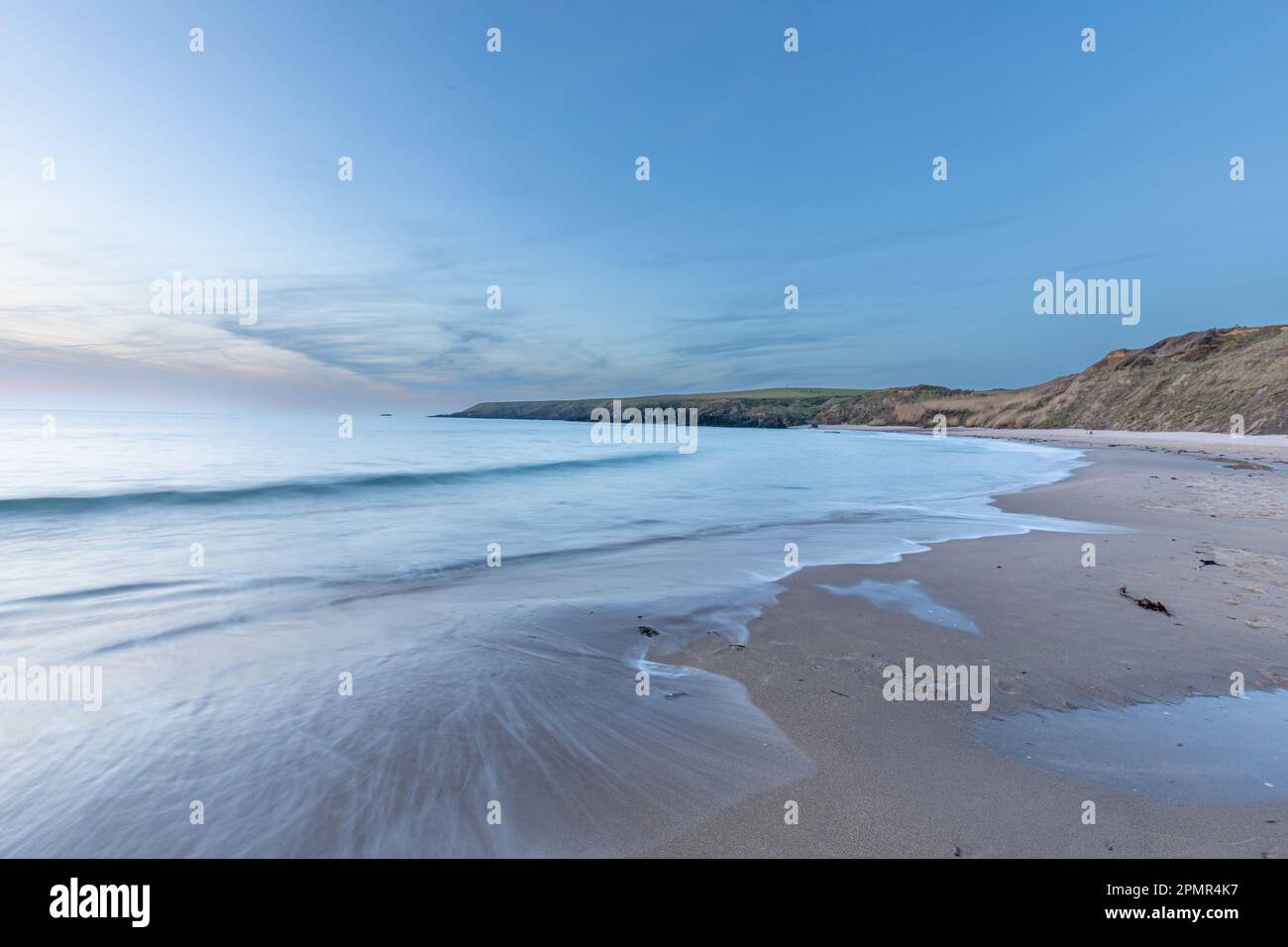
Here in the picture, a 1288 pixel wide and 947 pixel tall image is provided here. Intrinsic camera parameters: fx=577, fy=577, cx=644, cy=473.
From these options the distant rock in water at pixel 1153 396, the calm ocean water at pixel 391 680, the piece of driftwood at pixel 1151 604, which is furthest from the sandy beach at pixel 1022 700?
the distant rock in water at pixel 1153 396

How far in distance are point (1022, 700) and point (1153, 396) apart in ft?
230

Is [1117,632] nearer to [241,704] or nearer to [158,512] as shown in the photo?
[241,704]

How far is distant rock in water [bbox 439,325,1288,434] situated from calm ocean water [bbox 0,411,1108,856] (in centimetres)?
4813

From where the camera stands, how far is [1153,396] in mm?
55625

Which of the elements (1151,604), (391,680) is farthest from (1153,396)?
(391,680)

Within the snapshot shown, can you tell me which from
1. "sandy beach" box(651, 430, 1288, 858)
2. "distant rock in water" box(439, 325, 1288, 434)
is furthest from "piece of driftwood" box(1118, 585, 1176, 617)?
"distant rock in water" box(439, 325, 1288, 434)

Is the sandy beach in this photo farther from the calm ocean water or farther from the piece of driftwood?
the calm ocean water

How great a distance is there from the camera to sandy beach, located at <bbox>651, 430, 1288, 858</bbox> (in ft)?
8.68

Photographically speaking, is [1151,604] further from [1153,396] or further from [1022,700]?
[1153,396]

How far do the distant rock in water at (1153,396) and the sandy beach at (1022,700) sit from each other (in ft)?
160

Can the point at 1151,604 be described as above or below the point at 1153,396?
below

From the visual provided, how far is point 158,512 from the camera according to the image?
15.3 metres

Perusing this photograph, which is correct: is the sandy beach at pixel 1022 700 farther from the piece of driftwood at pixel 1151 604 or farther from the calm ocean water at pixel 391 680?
the calm ocean water at pixel 391 680
